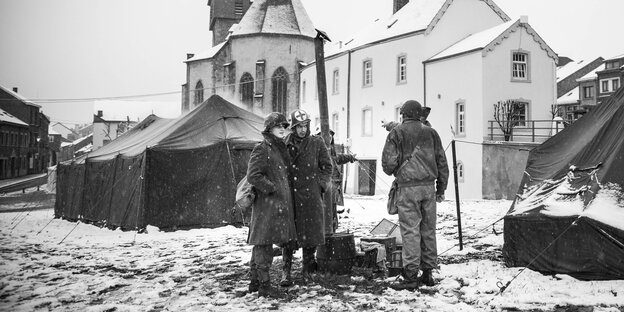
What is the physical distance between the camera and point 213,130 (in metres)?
12.0

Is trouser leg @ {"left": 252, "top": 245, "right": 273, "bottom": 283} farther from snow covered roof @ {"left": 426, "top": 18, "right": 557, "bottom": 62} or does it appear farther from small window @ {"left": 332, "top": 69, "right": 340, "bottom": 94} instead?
small window @ {"left": 332, "top": 69, "right": 340, "bottom": 94}

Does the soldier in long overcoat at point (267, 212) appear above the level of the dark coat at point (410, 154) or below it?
below

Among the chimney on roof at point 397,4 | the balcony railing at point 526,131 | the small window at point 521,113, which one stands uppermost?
the chimney on roof at point 397,4

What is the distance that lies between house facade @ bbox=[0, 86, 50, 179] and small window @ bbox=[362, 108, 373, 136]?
27.8 metres

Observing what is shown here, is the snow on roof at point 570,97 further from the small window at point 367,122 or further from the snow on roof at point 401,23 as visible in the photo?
the small window at point 367,122

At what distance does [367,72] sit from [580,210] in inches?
937

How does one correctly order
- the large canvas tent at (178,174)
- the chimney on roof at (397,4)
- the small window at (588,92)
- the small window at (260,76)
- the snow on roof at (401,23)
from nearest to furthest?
the large canvas tent at (178,174) → the snow on roof at (401,23) → the chimney on roof at (397,4) → the small window at (260,76) → the small window at (588,92)

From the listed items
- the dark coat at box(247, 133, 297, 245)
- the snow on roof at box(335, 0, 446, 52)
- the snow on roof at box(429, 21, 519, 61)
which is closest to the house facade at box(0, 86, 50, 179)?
the snow on roof at box(335, 0, 446, 52)

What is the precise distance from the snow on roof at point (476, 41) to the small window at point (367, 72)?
15.4 ft

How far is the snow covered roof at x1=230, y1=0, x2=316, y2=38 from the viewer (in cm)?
3850

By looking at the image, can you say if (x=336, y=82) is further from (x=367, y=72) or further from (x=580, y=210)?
(x=580, y=210)

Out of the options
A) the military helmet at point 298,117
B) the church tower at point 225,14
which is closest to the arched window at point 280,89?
the church tower at point 225,14

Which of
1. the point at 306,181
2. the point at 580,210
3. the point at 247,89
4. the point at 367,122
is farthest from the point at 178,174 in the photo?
the point at 247,89

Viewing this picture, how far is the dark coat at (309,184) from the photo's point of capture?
17.9 ft
